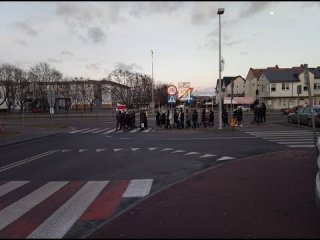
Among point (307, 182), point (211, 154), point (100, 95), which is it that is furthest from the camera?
point (100, 95)

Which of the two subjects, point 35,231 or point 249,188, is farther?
point 249,188

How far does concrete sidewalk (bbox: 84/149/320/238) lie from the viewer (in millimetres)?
6113

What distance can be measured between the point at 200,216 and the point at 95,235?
163 cm

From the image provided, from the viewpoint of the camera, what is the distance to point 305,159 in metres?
13.2

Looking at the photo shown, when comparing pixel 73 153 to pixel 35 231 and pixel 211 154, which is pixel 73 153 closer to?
pixel 211 154

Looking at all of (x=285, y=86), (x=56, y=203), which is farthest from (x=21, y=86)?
(x=56, y=203)

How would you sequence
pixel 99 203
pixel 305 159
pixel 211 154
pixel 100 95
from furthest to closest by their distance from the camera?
pixel 100 95, pixel 211 154, pixel 305 159, pixel 99 203

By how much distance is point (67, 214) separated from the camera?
792 cm

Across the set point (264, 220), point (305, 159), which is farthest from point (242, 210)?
point (305, 159)

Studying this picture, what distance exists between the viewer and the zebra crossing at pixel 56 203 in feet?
23.3

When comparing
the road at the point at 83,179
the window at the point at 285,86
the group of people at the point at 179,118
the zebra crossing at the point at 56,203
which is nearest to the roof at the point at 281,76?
the window at the point at 285,86

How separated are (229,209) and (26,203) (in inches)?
157

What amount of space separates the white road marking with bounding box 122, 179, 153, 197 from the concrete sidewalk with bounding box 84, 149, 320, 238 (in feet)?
2.10

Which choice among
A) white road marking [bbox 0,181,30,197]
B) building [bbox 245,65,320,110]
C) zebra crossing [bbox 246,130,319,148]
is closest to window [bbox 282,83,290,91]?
building [bbox 245,65,320,110]
